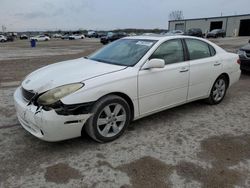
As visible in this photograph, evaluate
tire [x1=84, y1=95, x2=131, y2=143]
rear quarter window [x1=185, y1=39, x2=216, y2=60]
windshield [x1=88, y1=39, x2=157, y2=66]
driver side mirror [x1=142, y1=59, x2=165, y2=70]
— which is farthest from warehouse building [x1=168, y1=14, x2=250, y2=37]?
tire [x1=84, y1=95, x2=131, y2=143]

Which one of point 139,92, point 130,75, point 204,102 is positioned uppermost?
point 130,75

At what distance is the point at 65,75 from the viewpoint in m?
3.38

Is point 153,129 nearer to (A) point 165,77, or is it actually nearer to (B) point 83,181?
(A) point 165,77

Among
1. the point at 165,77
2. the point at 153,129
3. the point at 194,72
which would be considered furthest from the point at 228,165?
the point at 194,72

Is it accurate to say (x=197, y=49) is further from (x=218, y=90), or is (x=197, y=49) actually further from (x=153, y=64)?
(x=153, y=64)

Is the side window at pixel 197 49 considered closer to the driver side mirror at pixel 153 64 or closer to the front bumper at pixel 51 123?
the driver side mirror at pixel 153 64

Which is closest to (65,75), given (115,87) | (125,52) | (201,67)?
(115,87)

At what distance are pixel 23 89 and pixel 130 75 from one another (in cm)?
153

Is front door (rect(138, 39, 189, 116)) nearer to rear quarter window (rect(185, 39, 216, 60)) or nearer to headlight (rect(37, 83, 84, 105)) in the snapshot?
rear quarter window (rect(185, 39, 216, 60))

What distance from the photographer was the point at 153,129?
12.9 feet

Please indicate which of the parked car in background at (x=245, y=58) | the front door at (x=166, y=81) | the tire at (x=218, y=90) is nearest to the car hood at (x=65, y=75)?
the front door at (x=166, y=81)

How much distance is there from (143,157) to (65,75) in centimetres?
152

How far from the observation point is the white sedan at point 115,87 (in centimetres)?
304

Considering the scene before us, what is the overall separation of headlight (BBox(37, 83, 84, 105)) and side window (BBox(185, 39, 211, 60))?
230cm
